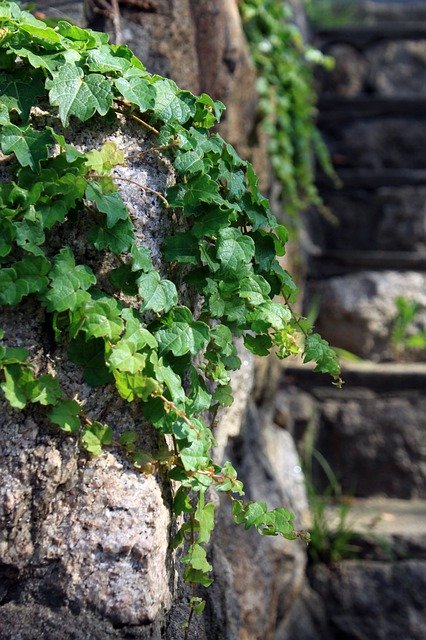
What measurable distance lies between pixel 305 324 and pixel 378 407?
64.4 inches

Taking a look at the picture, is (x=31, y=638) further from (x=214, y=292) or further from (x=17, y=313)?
(x=214, y=292)

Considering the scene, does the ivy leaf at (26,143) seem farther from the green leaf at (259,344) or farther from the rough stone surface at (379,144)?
the rough stone surface at (379,144)

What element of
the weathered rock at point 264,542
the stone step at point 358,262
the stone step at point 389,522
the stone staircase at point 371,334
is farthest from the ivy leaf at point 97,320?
the stone step at point 358,262

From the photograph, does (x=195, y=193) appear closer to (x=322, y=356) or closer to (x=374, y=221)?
(x=322, y=356)

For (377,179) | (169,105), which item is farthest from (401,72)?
(169,105)

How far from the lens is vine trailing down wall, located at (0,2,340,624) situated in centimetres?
128

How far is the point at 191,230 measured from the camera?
55.9 inches

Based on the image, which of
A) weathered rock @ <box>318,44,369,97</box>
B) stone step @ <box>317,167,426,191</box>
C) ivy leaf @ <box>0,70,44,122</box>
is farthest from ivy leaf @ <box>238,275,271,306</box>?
weathered rock @ <box>318,44,369,97</box>

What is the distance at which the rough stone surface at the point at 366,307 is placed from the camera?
3.42 meters

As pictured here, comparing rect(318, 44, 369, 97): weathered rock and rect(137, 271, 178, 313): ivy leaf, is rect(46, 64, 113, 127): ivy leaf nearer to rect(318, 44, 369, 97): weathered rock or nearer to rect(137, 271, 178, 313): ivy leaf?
rect(137, 271, 178, 313): ivy leaf

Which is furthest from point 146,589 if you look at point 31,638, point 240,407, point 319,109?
point 319,109

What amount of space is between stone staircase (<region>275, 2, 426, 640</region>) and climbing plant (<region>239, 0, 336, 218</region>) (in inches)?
12.3

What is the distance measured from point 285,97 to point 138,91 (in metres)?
1.98

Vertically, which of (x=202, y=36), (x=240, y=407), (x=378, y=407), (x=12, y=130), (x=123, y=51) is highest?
(x=202, y=36)
